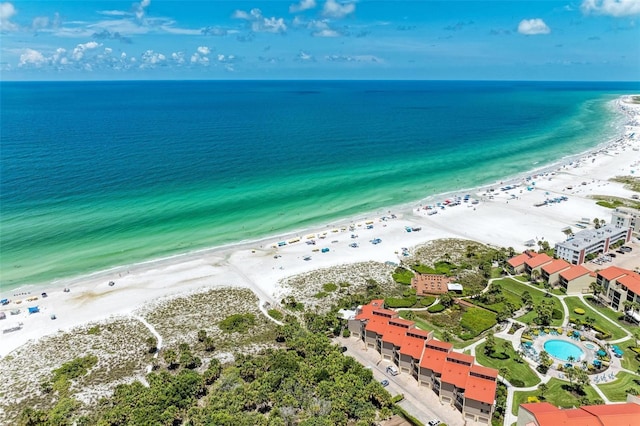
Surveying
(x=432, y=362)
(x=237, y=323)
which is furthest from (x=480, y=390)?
(x=237, y=323)

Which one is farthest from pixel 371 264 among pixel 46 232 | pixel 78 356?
pixel 46 232

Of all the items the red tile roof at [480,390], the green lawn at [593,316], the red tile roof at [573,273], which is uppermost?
the red tile roof at [573,273]

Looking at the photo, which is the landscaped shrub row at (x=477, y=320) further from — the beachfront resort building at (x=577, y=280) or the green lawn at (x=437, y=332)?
the beachfront resort building at (x=577, y=280)

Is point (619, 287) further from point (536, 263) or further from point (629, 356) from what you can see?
point (629, 356)

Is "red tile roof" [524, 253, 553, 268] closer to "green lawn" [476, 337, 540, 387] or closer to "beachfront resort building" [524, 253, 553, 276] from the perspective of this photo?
"beachfront resort building" [524, 253, 553, 276]

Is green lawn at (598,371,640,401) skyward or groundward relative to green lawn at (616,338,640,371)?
groundward

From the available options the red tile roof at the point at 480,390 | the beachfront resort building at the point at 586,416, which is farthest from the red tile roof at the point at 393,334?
the beachfront resort building at the point at 586,416

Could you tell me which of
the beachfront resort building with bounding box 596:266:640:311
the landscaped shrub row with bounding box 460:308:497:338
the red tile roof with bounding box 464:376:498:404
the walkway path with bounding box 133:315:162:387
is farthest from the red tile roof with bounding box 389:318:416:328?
the beachfront resort building with bounding box 596:266:640:311
